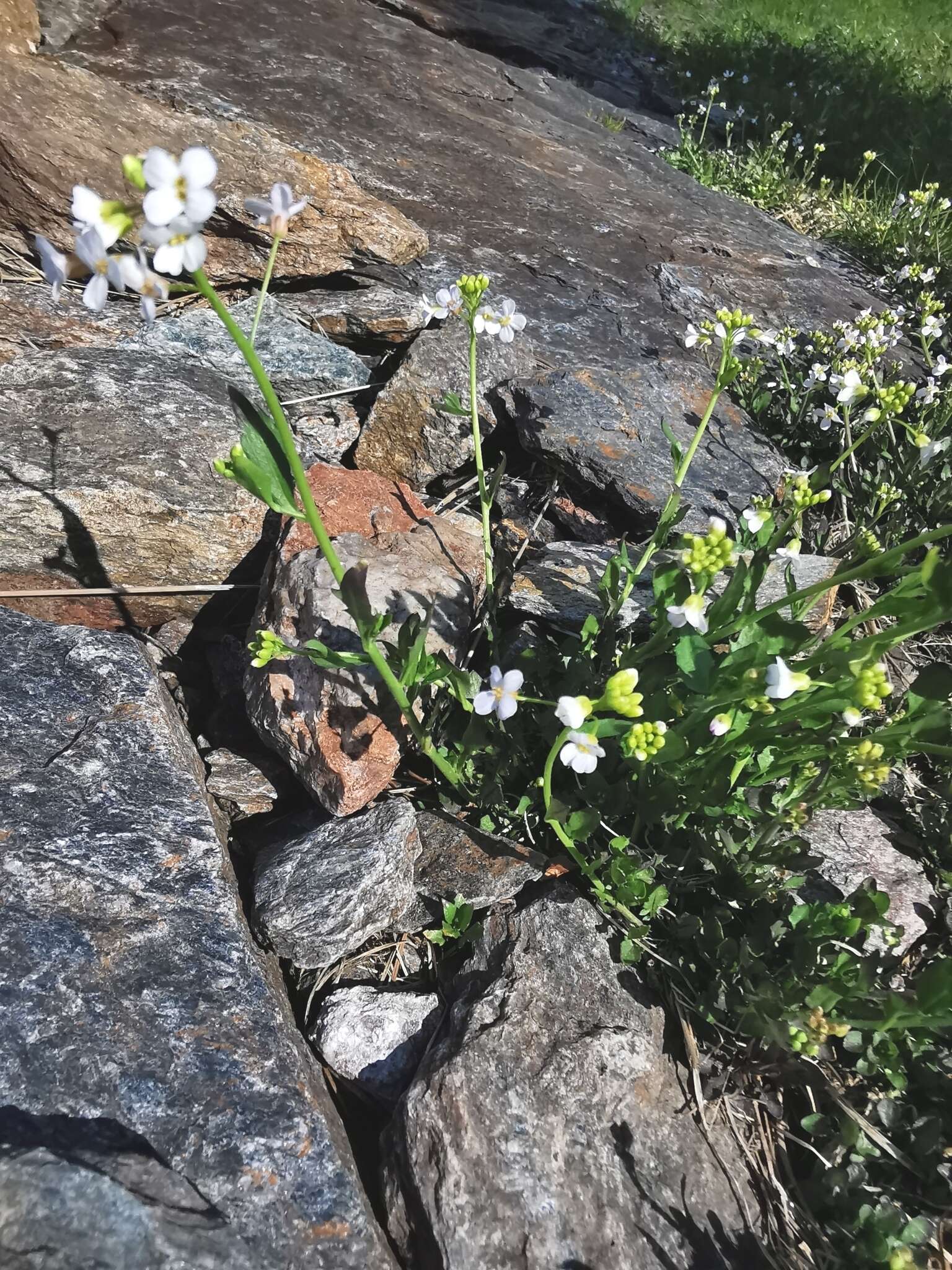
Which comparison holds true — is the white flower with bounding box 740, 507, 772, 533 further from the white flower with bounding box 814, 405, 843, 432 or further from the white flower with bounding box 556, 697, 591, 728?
the white flower with bounding box 814, 405, 843, 432

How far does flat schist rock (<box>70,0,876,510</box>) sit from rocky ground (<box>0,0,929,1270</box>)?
4 centimetres

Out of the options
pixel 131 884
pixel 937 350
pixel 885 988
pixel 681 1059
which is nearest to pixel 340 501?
pixel 131 884

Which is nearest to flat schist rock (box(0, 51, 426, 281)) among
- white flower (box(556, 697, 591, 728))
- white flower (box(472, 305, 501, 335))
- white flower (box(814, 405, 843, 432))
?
white flower (box(472, 305, 501, 335))

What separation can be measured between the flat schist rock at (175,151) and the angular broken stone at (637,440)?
1.16 meters

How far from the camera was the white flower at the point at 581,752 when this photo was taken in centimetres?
199

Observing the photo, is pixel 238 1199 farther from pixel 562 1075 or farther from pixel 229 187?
pixel 229 187

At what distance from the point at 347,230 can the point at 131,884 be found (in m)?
3.10

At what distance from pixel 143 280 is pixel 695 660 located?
1388 millimetres

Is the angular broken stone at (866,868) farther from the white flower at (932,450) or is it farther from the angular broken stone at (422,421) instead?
the angular broken stone at (422,421)

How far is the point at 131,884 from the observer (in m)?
2.11

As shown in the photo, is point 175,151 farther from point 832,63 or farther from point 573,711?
point 832,63

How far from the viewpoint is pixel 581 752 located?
203 centimetres

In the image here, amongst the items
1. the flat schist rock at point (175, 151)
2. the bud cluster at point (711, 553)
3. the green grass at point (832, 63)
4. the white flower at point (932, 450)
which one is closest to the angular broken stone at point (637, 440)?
the white flower at point (932, 450)

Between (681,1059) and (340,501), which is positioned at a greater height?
(340,501)
